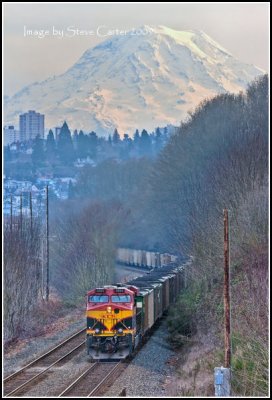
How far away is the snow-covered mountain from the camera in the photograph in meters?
86.3

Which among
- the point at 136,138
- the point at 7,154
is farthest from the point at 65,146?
the point at 136,138

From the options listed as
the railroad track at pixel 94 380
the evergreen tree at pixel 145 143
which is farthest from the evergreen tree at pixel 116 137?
the railroad track at pixel 94 380

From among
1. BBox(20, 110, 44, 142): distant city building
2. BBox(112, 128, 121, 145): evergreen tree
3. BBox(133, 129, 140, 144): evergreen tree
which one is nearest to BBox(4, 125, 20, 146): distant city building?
BBox(20, 110, 44, 142): distant city building

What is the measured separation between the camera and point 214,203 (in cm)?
4794

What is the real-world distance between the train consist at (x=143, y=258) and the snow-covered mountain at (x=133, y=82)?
21631 millimetres

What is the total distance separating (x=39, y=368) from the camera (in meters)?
31.0

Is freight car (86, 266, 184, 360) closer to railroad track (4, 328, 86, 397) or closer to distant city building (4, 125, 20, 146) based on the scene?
railroad track (4, 328, 86, 397)

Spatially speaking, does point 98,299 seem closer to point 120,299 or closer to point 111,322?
point 120,299

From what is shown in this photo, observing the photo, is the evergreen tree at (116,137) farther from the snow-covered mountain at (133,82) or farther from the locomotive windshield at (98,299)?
the locomotive windshield at (98,299)

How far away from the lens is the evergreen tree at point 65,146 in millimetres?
104625

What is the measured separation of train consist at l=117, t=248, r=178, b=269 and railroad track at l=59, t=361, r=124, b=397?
2794 centimetres

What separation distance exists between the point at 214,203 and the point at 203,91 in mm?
35200

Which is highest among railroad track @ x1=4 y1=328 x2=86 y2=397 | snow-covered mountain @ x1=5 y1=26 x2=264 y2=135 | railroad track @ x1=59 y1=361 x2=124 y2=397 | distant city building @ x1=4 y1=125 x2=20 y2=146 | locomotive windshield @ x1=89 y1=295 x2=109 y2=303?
snow-covered mountain @ x1=5 y1=26 x2=264 y2=135

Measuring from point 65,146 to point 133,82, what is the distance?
1825cm
